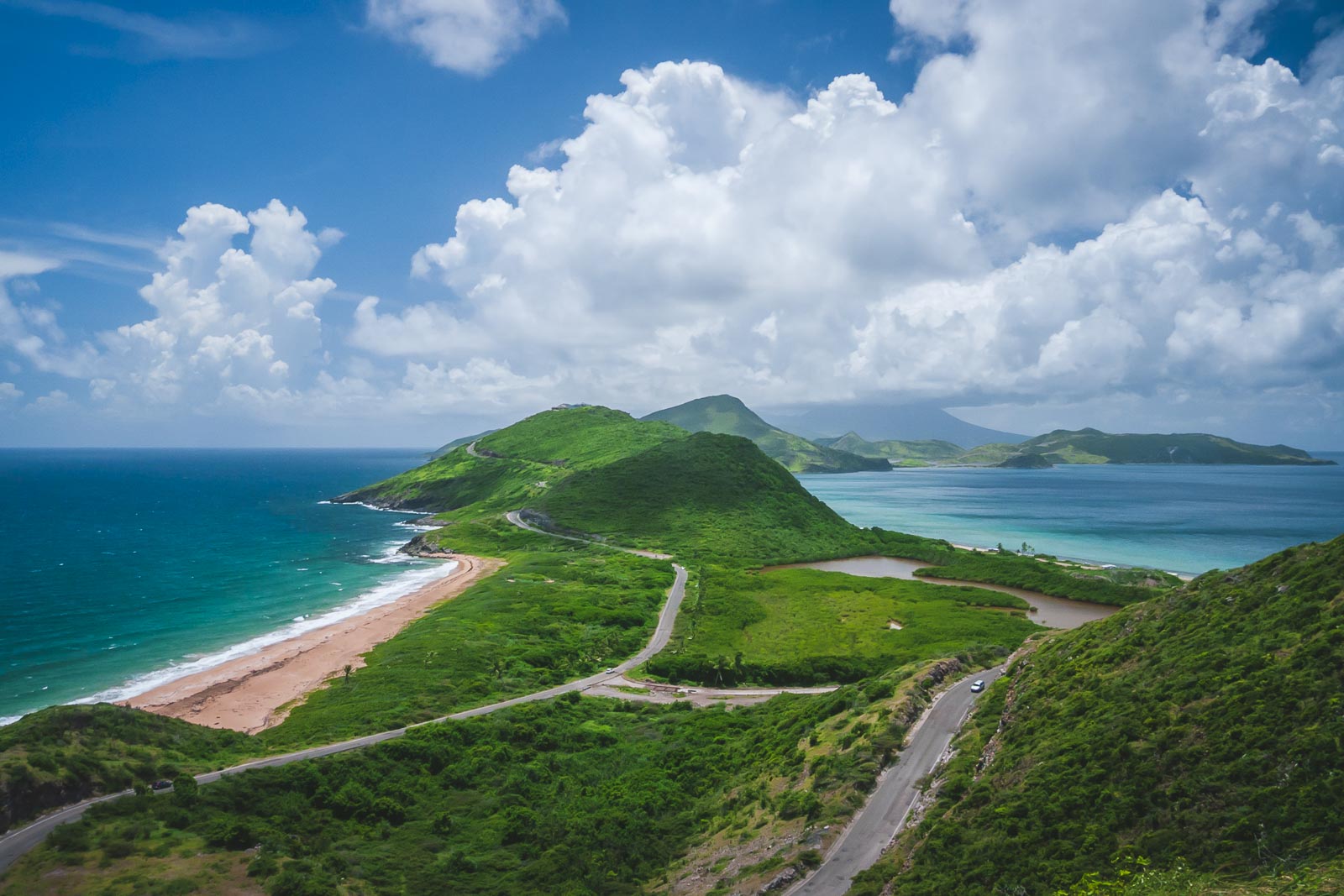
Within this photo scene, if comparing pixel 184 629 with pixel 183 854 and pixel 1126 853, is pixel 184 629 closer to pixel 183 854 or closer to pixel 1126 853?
pixel 183 854

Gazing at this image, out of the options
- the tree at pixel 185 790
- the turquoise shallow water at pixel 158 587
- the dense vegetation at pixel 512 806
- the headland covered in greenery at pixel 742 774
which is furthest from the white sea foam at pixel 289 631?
the dense vegetation at pixel 512 806

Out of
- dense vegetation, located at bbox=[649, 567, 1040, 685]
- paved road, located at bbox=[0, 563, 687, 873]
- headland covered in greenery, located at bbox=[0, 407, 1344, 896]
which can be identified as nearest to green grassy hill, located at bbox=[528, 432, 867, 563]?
dense vegetation, located at bbox=[649, 567, 1040, 685]

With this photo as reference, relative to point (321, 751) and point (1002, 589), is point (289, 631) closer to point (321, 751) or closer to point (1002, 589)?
point (321, 751)

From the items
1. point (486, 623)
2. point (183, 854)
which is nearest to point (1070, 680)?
point (183, 854)

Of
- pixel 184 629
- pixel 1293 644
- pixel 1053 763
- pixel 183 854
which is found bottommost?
pixel 184 629

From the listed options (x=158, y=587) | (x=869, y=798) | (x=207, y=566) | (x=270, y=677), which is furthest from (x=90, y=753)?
(x=207, y=566)

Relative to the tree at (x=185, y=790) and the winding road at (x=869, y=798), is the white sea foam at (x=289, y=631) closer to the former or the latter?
the winding road at (x=869, y=798)

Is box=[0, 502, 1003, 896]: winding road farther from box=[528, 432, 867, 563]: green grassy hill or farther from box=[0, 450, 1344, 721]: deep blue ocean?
box=[528, 432, 867, 563]: green grassy hill
